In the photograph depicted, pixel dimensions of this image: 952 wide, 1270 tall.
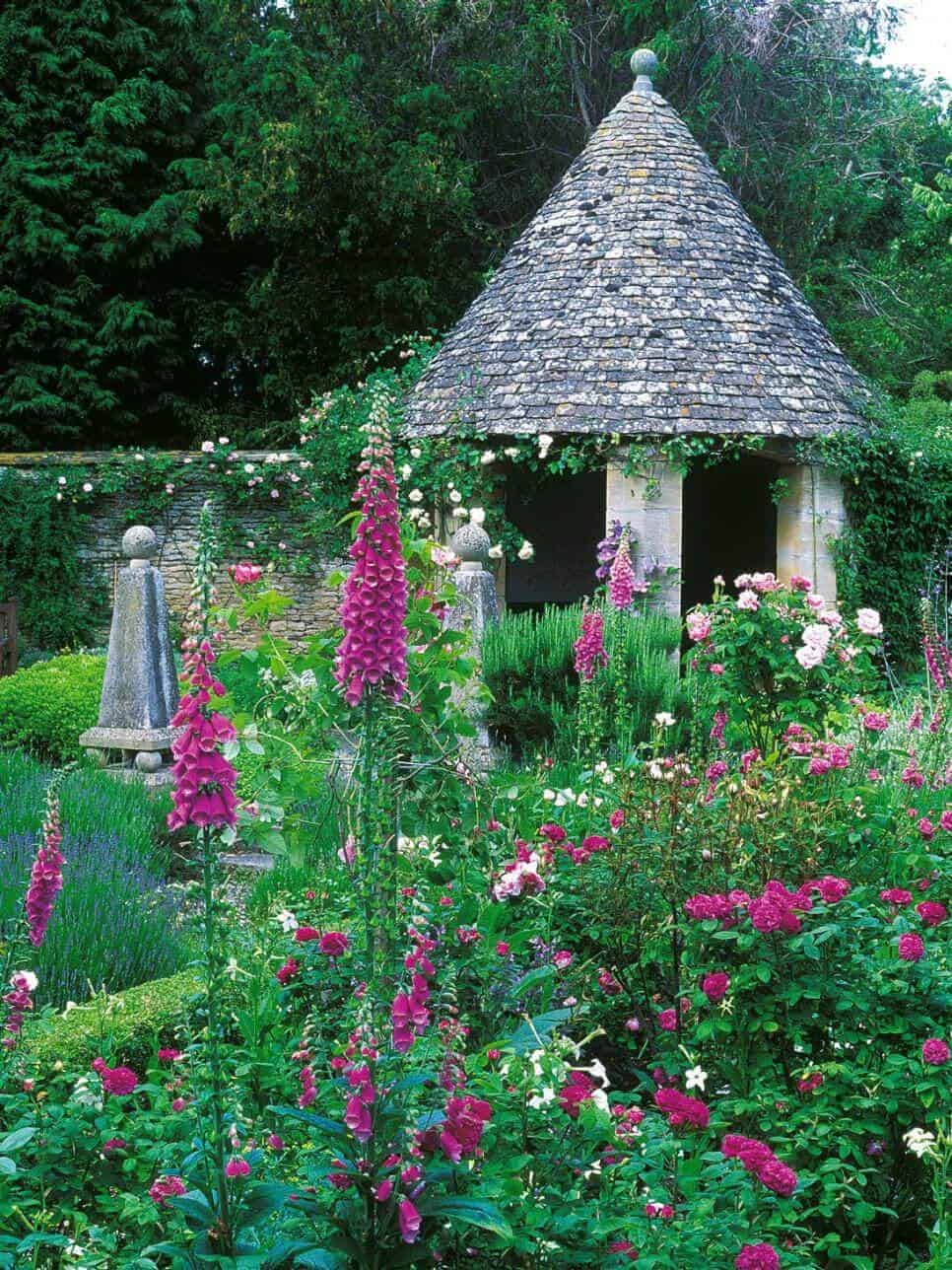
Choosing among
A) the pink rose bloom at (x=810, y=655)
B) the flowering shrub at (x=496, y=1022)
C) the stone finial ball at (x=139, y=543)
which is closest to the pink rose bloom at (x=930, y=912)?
the flowering shrub at (x=496, y=1022)

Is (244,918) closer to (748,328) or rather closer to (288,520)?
(748,328)

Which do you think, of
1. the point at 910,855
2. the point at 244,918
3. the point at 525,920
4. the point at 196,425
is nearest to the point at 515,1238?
the point at 525,920

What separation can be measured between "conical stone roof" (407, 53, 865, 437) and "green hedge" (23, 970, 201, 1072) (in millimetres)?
7780

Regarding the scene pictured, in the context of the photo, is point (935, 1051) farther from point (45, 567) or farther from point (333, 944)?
point (45, 567)

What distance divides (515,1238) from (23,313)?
54.7 ft

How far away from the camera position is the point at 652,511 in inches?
437

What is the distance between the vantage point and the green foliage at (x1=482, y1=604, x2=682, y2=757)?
8.01 metres

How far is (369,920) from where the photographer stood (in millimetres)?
2146

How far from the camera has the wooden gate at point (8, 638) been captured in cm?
1175

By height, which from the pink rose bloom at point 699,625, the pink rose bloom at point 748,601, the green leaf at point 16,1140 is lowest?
the green leaf at point 16,1140

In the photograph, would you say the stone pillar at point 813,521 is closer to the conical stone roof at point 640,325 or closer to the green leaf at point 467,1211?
the conical stone roof at point 640,325

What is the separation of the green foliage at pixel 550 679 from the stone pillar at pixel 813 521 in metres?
3.56

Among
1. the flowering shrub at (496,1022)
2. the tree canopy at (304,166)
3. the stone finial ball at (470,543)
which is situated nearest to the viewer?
the flowering shrub at (496,1022)

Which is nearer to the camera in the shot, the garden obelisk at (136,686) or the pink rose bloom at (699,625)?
the pink rose bloom at (699,625)
